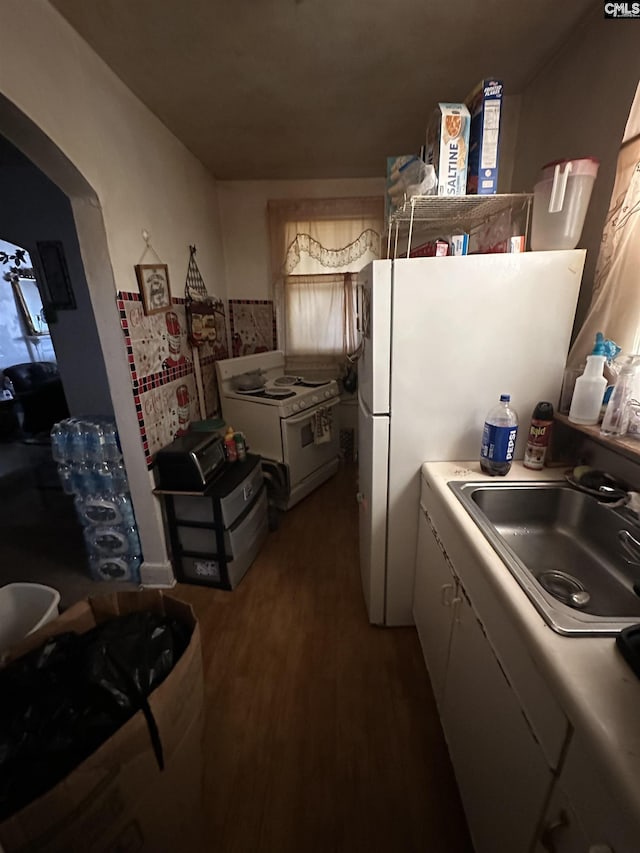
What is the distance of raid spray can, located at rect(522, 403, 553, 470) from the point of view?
1.22 m

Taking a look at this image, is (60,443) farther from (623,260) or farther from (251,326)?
(623,260)

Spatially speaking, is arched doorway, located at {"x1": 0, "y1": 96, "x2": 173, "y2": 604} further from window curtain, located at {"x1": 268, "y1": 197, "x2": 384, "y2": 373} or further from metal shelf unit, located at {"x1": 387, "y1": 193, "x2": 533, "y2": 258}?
window curtain, located at {"x1": 268, "y1": 197, "x2": 384, "y2": 373}

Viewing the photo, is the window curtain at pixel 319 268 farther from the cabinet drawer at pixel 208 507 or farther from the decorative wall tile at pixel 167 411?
the cabinet drawer at pixel 208 507

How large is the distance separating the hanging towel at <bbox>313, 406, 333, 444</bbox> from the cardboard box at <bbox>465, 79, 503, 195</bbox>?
67.9 inches

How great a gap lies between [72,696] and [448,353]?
1.49m

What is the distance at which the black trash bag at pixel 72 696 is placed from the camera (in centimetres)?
74

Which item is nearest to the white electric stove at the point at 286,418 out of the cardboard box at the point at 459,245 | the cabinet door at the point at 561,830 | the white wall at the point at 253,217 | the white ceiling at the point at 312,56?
the white wall at the point at 253,217

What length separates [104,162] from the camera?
150cm

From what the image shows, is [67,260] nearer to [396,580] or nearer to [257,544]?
[257,544]

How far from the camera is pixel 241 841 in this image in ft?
3.30

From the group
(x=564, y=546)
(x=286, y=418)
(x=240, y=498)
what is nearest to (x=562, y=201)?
(x=564, y=546)

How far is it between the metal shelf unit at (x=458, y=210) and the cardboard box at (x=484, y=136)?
0.05 m

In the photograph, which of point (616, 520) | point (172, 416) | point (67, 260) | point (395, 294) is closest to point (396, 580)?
point (616, 520)

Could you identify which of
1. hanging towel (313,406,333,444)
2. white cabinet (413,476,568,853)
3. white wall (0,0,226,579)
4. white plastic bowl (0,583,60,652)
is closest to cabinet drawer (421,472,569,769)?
white cabinet (413,476,568,853)
